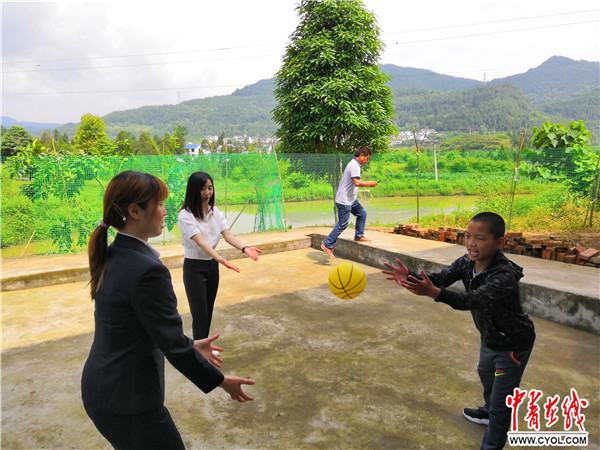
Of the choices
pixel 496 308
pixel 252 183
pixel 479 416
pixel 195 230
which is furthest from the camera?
pixel 252 183

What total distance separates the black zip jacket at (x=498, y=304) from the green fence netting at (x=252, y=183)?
7.69m

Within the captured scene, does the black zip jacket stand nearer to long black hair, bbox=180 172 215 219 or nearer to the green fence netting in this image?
long black hair, bbox=180 172 215 219

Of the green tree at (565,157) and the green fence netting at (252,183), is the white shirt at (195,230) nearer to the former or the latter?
the green fence netting at (252,183)

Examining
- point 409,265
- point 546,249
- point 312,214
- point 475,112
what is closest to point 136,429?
point 409,265

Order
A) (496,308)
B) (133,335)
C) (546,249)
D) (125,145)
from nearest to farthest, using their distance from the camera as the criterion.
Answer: (133,335), (496,308), (546,249), (125,145)

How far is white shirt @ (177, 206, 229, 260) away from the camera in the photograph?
11.8 ft

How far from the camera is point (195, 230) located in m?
3.57

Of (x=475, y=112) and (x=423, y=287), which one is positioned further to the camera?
(x=475, y=112)

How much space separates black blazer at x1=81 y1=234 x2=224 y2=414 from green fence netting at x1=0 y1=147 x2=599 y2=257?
26.9ft

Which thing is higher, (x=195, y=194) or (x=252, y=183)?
(x=195, y=194)

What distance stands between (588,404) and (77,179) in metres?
9.20

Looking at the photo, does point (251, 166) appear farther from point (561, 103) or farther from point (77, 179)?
point (561, 103)

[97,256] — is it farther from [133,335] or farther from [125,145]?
[125,145]

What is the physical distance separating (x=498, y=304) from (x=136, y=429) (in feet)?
6.69
